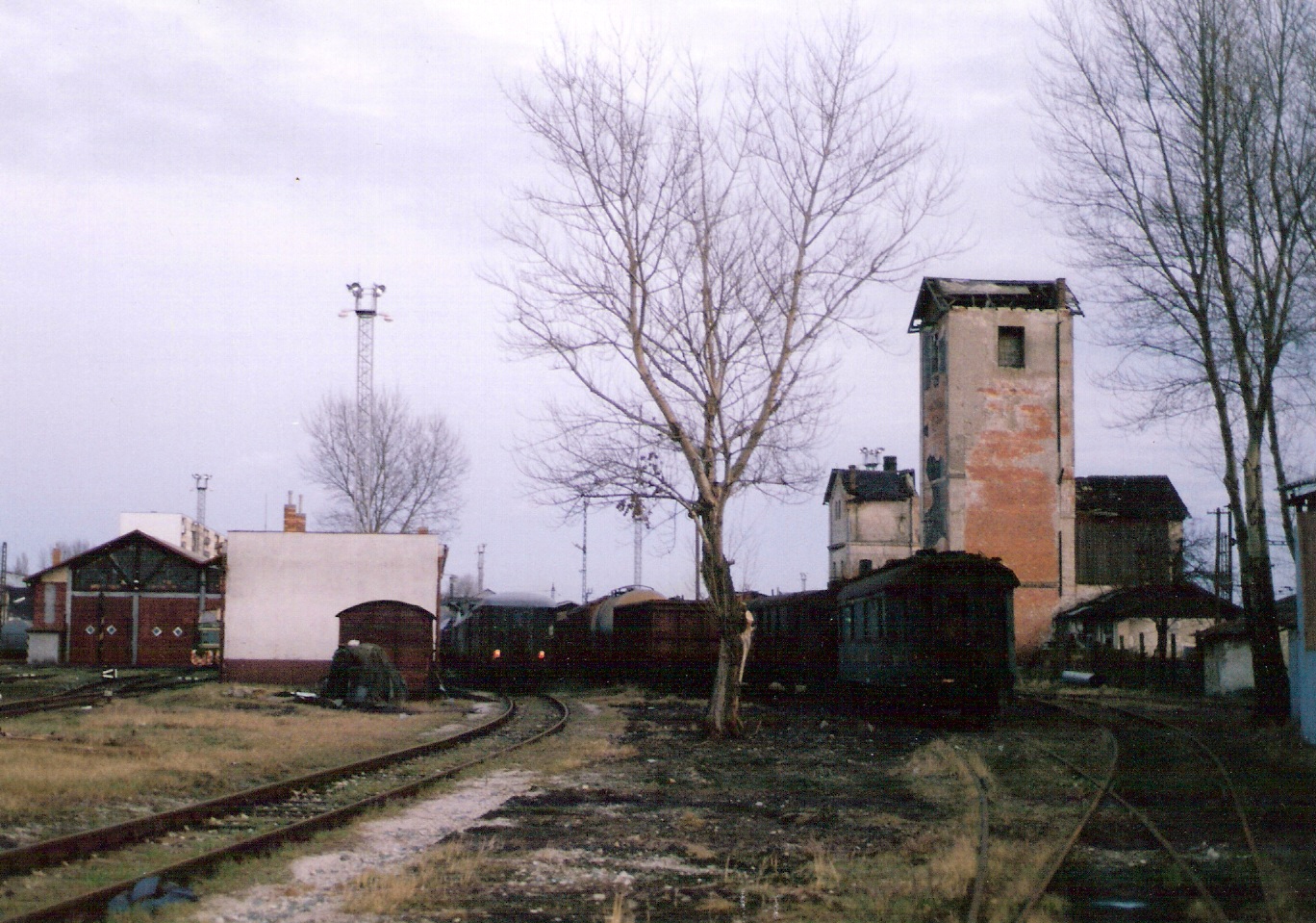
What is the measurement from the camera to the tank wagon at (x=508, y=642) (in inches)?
1355

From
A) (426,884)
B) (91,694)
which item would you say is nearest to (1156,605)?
(91,694)

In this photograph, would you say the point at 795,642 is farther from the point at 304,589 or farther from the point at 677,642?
the point at 304,589

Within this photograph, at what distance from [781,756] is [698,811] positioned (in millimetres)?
5575

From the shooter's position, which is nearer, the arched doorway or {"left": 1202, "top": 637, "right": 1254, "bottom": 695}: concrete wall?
the arched doorway

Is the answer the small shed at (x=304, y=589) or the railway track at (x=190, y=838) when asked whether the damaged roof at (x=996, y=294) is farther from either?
the railway track at (x=190, y=838)

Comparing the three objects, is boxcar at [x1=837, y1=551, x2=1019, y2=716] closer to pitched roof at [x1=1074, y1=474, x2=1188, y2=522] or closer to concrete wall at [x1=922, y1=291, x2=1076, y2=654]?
concrete wall at [x1=922, y1=291, x2=1076, y2=654]

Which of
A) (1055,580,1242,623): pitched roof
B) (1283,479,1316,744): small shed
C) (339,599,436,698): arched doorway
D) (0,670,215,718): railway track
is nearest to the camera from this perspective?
(1283,479,1316,744): small shed

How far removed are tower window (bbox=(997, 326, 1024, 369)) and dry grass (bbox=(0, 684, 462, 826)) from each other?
102 ft

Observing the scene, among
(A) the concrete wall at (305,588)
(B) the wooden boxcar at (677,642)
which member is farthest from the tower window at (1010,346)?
(A) the concrete wall at (305,588)

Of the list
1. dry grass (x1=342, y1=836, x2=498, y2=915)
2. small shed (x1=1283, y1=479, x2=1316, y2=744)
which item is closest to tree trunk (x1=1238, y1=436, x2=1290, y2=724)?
small shed (x1=1283, y1=479, x2=1316, y2=744)

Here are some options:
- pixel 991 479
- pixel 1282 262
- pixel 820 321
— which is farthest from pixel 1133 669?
pixel 820 321

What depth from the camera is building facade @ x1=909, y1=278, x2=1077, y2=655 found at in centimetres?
4738

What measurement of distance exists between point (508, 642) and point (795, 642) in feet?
28.7

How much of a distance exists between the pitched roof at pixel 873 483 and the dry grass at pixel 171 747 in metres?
45.2
